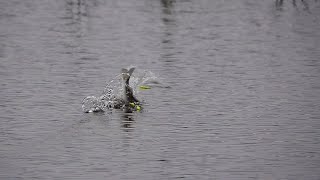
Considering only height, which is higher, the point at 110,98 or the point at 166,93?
the point at 110,98

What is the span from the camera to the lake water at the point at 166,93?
52.3 ft

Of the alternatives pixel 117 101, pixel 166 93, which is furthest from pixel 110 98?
pixel 166 93

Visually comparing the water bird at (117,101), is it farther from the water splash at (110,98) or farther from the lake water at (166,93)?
the lake water at (166,93)

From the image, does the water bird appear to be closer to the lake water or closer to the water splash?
the water splash

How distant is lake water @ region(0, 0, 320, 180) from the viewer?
15.9 metres

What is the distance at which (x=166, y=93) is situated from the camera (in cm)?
2200

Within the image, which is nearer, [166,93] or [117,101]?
[117,101]

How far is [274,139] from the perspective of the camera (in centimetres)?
1766

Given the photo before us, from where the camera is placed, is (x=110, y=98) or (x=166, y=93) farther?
(x=166, y=93)

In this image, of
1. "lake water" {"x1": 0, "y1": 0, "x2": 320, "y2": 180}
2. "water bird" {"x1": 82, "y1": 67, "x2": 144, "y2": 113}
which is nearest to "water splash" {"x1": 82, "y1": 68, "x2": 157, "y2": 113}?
"water bird" {"x1": 82, "y1": 67, "x2": 144, "y2": 113}

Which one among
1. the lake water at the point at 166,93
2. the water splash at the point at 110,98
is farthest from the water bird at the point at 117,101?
the lake water at the point at 166,93

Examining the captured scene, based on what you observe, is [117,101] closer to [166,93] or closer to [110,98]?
[110,98]

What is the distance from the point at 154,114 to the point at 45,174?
196 inches

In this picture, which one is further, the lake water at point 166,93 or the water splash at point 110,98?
the water splash at point 110,98
